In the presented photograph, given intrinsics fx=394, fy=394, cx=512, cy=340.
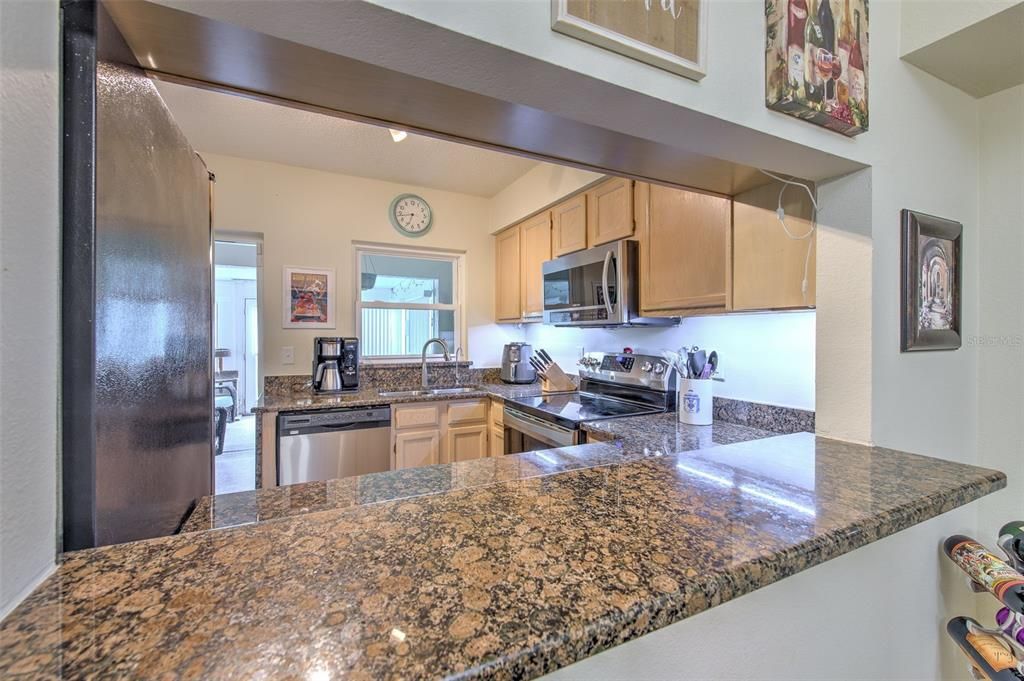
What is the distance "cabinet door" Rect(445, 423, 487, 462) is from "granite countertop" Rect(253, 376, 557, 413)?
0.77 feet

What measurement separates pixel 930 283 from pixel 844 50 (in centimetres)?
75

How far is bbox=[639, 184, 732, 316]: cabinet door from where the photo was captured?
1608 millimetres

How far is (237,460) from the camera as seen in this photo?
12.4 ft

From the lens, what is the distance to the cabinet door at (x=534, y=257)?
2.84 meters

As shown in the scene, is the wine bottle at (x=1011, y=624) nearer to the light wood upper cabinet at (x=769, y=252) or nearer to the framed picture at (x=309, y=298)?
the light wood upper cabinet at (x=769, y=252)

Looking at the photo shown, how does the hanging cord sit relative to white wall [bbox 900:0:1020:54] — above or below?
below

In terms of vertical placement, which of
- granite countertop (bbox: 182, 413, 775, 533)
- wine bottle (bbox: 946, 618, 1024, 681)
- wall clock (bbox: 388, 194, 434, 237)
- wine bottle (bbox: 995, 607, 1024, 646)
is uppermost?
wall clock (bbox: 388, 194, 434, 237)

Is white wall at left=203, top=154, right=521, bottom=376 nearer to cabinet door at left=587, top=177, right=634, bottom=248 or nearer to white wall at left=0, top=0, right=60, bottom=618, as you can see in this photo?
cabinet door at left=587, top=177, right=634, bottom=248

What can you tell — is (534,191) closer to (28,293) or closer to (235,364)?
(28,293)

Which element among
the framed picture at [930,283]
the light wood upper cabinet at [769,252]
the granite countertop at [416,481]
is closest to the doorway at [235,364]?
the granite countertop at [416,481]

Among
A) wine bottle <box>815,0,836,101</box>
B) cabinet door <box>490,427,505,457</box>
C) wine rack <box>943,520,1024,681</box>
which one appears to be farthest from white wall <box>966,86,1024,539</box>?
cabinet door <box>490,427,505,457</box>

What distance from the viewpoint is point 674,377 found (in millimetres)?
2094

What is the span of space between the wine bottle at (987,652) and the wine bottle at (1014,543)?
0.72 feet

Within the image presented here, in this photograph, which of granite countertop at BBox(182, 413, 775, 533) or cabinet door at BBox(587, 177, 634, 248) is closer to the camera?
granite countertop at BBox(182, 413, 775, 533)
